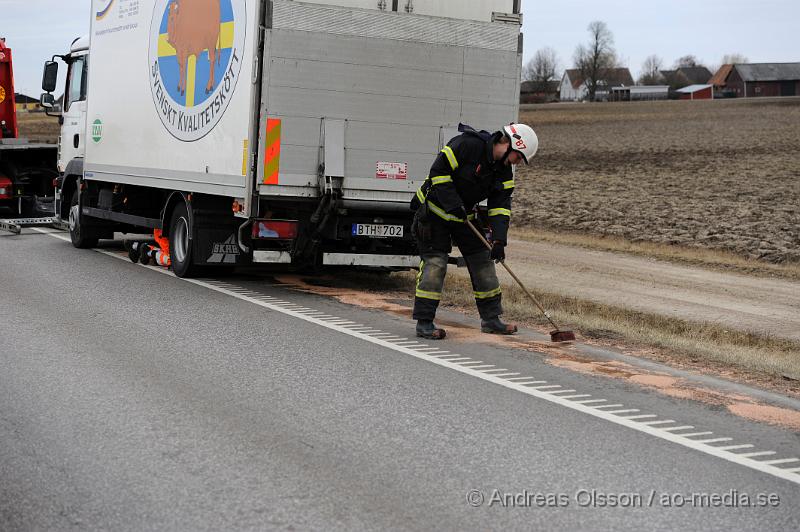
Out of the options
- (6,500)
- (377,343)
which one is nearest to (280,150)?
(377,343)

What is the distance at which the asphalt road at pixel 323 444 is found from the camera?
15.4 ft

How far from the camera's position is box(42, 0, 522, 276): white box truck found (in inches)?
442

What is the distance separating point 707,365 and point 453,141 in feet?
9.07

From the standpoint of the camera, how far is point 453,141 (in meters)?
9.35

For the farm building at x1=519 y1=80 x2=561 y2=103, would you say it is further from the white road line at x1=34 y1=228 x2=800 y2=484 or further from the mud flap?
the white road line at x1=34 y1=228 x2=800 y2=484

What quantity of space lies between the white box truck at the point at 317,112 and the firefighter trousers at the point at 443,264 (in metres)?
2.11

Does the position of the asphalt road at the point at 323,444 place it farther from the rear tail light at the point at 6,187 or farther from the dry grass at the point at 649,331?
the rear tail light at the point at 6,187

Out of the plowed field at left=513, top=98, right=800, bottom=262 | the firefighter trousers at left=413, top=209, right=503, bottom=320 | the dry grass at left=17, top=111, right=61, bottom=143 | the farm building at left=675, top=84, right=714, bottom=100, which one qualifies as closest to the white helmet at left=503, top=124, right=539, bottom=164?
the firefighter trousers at left=413, top=209, right=503, bottom=320

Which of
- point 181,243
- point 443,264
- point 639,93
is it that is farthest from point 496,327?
point 639,93

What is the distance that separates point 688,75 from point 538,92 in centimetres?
5040

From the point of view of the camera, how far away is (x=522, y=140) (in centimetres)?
900

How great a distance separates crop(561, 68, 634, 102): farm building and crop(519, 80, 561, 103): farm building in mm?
5991

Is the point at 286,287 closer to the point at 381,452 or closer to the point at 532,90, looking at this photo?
the point at 381,452

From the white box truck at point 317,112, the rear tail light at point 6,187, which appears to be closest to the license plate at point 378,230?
the white box truck at point 317,112
